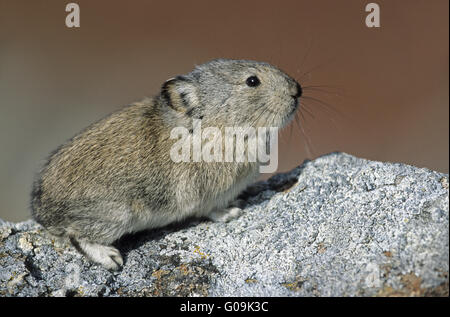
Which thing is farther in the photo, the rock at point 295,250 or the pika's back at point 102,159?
the pika's back at point 102,159

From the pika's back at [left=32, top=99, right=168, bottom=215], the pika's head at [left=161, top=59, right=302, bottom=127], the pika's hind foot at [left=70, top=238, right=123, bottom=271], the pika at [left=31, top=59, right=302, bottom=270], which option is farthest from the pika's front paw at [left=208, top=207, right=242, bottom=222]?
the pika's hind foot at [left=70, top=238, right=123, bottom=271]

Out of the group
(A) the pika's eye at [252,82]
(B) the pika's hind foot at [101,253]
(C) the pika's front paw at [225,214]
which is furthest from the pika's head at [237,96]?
(B) the pika's hind foot at [101,253]

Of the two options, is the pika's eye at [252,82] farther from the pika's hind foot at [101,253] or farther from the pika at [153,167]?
the pika's hind foot at [101,253]

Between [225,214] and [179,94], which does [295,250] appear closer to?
[225,214]

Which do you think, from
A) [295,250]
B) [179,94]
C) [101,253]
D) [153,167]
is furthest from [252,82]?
[101,253]

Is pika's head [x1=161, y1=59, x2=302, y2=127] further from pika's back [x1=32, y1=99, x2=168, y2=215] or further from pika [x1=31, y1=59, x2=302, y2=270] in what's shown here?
pika's back [x1=32, y1=99, x2=168, y2=215]

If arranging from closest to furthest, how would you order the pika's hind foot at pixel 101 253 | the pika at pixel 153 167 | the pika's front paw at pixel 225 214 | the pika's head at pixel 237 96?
the pika's hind foot at pixel 101 253, the pika at pixel 153 167, the pika's front paw at pixel 225 214, the pika's head at pixel 237 96

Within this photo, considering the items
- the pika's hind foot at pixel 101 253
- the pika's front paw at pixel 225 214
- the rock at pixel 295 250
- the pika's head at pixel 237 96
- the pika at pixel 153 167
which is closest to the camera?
the rock at pixel 295 250

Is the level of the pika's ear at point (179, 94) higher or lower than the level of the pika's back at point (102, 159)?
higher
